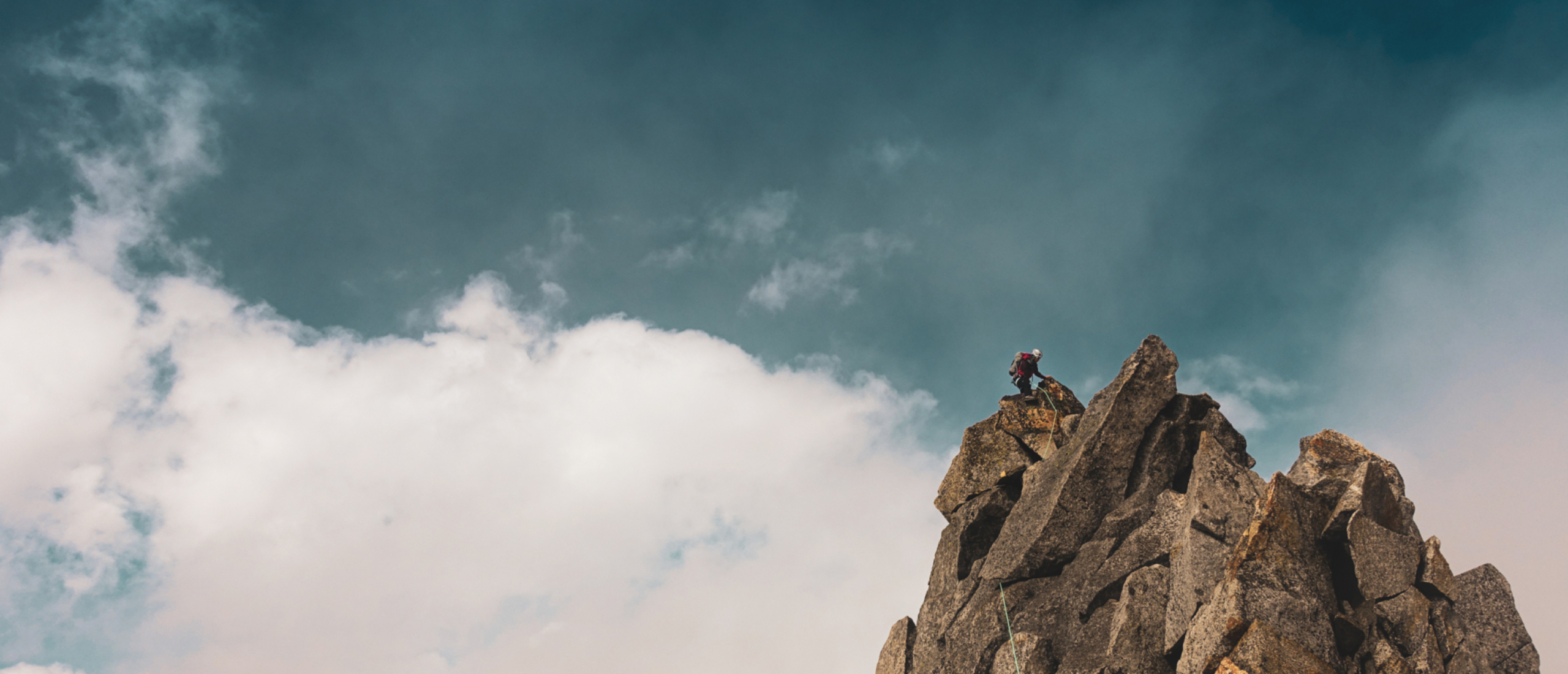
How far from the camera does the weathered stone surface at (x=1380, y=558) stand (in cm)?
1853

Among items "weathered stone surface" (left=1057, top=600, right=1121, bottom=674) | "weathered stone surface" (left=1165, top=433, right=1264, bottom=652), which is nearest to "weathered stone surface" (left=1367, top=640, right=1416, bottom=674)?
"weathered stone surface" (left=1165, top=433, right=1264, bottom=652)

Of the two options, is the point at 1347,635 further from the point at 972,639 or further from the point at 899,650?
the point at 899,650

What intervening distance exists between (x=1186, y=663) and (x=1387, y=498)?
7.85 meters

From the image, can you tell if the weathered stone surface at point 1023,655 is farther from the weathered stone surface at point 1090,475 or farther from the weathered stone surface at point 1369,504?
the weathered stone surface at point 1369,504

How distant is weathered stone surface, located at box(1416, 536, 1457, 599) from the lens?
18.7 metres

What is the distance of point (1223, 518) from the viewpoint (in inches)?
795

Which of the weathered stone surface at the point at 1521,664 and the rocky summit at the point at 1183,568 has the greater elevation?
the rocky summit at the point at 1183,568

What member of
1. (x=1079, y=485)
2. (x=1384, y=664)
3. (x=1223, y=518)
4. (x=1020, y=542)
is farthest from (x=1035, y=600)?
(x=1384, y=664)

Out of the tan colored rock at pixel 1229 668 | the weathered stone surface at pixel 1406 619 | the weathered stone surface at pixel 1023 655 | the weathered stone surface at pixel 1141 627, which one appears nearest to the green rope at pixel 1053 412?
the weathered stone surface at pixel 1023 655

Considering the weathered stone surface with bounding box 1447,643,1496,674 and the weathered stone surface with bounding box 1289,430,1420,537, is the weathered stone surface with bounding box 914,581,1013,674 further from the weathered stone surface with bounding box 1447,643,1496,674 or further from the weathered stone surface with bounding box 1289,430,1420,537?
the weathered stone surface with bounding box 1447,643,1496,674

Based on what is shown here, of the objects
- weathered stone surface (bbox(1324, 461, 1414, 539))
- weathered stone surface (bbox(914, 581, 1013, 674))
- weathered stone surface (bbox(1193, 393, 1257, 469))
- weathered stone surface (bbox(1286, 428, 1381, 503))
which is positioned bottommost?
weathered stone surface (bbox(914, 581, 1013, 674))

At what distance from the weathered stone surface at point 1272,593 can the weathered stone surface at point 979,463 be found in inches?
466

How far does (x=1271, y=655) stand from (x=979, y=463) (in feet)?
51.2

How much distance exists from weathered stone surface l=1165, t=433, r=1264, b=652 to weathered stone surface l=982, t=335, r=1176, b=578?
301cm
